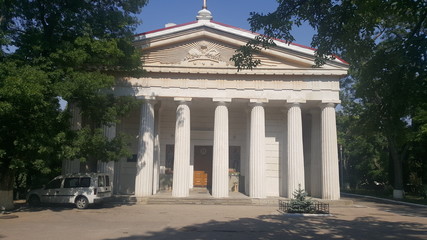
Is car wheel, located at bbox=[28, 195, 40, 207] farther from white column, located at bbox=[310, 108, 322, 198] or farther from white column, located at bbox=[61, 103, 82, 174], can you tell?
white column, located at bbox=[310, 108, 322, 198]

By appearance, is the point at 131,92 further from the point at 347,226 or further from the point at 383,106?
the point at 383,106

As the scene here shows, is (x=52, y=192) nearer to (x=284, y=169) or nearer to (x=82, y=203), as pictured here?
(x=82, y=203)

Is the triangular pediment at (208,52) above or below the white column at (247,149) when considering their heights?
above

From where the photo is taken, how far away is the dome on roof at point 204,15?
2409 centimetres

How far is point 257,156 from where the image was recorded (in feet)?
73.4

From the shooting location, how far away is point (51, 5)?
17.2 meters

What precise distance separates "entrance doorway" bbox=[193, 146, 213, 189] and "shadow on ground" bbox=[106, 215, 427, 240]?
12008 millimetres

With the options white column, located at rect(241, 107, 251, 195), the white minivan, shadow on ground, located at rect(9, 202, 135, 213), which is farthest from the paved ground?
white column, located at rect(241, 107, 251, 195)

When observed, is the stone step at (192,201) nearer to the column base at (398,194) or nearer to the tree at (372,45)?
the tree at (372,45)

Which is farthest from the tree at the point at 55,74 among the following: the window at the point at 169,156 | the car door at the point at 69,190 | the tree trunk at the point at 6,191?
the window at the point at 169,156

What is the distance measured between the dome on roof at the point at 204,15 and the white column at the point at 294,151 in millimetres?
8214

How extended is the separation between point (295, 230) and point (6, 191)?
13.1m

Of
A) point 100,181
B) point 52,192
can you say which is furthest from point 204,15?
point 52,192

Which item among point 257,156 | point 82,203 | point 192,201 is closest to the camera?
point 82,203
